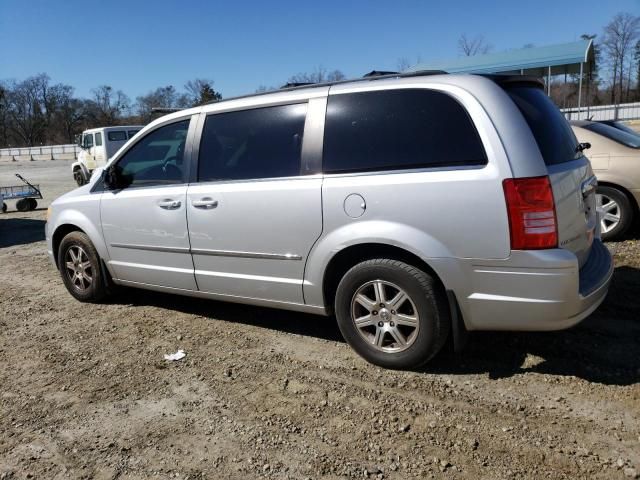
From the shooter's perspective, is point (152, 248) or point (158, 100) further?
point (158, 100)

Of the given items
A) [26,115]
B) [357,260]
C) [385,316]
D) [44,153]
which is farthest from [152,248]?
[26,115]

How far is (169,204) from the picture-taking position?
14.1ft

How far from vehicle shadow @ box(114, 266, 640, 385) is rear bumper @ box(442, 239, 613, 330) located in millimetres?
465

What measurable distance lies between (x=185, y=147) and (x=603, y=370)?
3.48 meters

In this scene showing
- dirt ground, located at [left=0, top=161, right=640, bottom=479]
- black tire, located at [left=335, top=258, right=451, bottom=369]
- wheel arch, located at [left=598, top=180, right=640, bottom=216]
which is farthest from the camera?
wheel arch, located at [left=598, top=180, right=640, bottom=216]

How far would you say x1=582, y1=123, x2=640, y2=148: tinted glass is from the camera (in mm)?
6472

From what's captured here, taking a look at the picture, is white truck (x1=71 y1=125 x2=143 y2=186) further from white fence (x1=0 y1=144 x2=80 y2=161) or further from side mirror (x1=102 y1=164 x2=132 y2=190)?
white fence (x1=0 y1=144 x2=80 y2=161)

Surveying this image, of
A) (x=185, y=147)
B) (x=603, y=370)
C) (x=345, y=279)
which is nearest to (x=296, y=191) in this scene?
(x=345, y=279)

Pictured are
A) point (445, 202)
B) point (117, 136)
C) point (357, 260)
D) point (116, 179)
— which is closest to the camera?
point (445, 202)

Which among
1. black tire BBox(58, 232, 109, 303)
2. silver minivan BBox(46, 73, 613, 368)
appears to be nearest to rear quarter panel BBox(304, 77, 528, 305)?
silver minivan BBox(46, 73, 613, 368)

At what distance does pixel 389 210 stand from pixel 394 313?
670mm

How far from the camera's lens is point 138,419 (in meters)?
3.16

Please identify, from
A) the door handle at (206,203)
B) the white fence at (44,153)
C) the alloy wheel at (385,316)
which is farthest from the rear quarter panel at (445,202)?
the white fence at (44,153)

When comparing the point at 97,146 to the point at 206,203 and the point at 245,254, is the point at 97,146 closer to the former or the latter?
the point at 206,203
